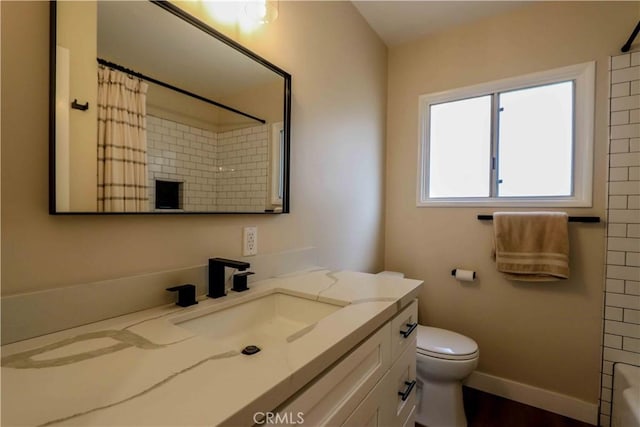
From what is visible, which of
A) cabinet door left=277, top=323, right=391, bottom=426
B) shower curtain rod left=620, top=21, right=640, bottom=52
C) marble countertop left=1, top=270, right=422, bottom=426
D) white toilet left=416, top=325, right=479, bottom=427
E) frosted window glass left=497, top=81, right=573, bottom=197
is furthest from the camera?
frosted window glass left=497, top=81, right=573, bottom=197

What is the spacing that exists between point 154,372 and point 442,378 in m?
1.57

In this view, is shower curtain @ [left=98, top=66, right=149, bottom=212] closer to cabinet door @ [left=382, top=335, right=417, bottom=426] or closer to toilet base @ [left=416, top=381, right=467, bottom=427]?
cabinet door @ [left=382, top=335, right=417, bottom=426]

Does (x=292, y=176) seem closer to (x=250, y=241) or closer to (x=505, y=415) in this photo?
(x=250, y=241)

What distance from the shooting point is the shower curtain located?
0.78 meters

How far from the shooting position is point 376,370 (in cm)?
90

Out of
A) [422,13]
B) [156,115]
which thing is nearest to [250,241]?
[156,115]

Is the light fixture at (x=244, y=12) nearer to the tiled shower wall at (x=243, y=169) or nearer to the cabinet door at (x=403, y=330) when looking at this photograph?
the tiled shower wall at (x=243, y=169)

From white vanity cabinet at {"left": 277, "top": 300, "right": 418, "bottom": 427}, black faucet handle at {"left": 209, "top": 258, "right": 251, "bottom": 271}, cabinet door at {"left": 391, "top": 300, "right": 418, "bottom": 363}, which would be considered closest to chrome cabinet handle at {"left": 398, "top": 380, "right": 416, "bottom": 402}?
white vanity cabinet at {"left": 277, "top": 300, "right": 418, "bottom": 427}

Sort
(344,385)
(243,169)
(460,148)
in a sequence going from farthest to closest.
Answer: (460,148) → (243,169) → (344,385)

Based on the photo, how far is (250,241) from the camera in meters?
1.22

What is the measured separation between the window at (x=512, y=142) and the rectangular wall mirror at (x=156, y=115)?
1.44 meters

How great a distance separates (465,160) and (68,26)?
2.23 meters

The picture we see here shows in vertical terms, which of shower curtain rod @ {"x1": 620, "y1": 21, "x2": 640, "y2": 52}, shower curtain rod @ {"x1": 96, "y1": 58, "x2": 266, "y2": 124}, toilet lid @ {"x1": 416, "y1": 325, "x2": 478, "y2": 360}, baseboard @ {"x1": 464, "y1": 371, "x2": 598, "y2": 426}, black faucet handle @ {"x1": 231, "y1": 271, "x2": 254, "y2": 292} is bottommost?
baseboard @ {"x1": 464, "y1": 371, "x2": 598, "y2": 426}

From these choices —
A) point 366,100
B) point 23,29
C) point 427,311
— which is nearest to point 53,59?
point 23,29
